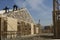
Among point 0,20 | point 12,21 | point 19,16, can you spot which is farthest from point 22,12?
point 0,20

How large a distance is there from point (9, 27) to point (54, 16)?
684 cm

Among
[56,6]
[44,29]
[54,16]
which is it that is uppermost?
[56,6]

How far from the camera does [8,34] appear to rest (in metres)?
22.4

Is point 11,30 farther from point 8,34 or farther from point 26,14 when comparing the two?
point 26,14

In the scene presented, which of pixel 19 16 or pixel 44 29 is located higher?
pixel 19 16

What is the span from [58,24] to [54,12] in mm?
1629

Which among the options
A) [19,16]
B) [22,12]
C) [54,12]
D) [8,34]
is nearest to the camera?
[54,12]

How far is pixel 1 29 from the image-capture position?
67.9 feet

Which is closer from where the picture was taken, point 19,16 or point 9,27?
point 9,27

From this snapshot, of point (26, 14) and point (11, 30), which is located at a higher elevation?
point (26, 14)

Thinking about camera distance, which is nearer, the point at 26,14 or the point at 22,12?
the point at 22,12

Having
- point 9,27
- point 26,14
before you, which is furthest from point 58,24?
point 26,14

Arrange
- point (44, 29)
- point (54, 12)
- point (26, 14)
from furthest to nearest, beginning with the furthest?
1. point (44, 29)
2. point (26, 14)
3. point (54, 12)

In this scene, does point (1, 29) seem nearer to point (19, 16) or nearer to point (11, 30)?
point (11, 30)
